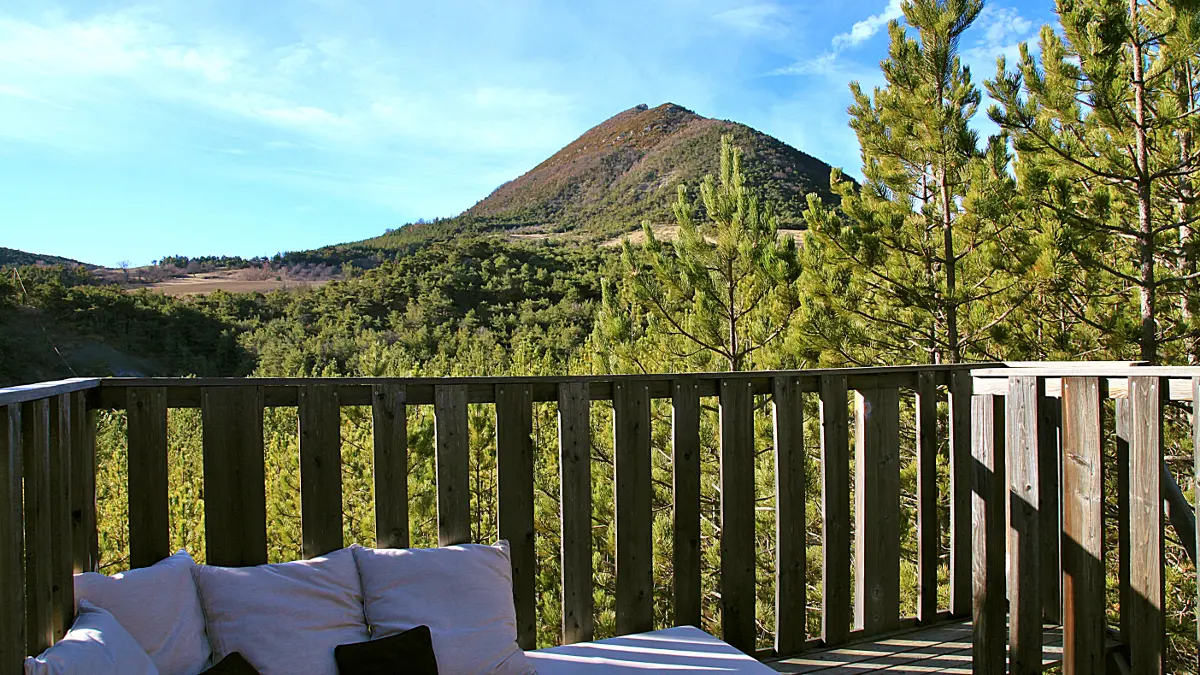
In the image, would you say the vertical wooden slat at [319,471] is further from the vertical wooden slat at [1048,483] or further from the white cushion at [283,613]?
the vertical wooden slat at [1048,483]

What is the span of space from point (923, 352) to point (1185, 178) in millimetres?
2671

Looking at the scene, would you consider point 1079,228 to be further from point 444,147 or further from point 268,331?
point 268,331

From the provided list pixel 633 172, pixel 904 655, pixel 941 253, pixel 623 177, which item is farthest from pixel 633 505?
pixel 633 172

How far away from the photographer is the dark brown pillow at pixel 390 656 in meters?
2.02

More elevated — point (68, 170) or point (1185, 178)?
point (68, 170)

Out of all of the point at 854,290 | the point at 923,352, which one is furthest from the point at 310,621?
the point at 923,352

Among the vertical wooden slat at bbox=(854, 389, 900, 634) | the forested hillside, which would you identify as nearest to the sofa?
the vertical wooden slat at bbox=(854, 389, 900, 634)

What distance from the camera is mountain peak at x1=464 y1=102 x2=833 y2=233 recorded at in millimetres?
30920

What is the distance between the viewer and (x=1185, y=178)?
6.90 meters

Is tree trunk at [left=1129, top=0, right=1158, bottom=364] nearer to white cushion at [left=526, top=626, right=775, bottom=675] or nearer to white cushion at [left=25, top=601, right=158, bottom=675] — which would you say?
white cushion at [left=526, top=626, right=775, bottom=675]

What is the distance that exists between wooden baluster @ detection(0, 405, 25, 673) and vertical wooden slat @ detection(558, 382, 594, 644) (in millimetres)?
1425

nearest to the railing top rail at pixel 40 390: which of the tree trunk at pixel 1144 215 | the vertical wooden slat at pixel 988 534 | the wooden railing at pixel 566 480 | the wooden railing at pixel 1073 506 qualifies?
the wooden railing at pixel 566 480

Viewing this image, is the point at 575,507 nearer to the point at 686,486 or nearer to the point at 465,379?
the point at 686,486

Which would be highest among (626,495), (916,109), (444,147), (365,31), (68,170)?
(444,147)
